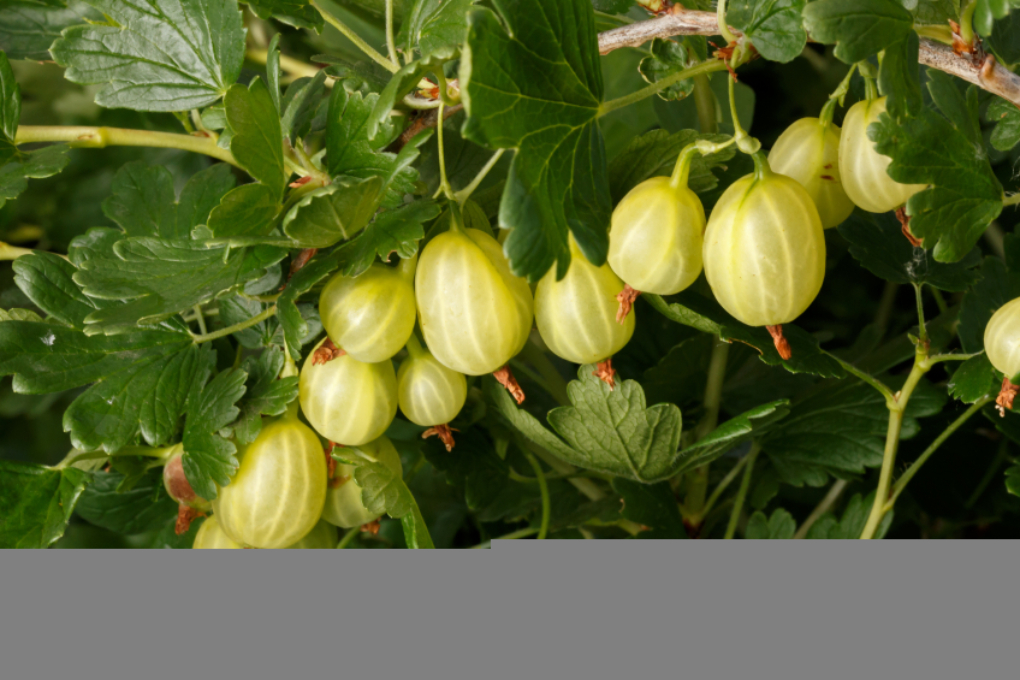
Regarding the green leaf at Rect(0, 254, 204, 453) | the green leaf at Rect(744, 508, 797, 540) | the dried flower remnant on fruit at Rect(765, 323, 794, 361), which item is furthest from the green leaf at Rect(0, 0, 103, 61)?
the green leaf at Rect(744, 508, 797, 540)

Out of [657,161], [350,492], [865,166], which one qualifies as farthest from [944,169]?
[350,492]

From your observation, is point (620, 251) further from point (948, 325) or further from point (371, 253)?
point (948, 325)

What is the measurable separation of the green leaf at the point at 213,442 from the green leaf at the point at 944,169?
0.36 meters

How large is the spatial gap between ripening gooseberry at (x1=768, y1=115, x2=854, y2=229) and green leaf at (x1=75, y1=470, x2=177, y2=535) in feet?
1.54

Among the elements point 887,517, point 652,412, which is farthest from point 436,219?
point 887,517

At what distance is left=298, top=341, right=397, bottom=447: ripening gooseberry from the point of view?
0.43 meters

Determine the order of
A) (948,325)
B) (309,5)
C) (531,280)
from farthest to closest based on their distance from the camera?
(948,325)
(309,5)
(531,280)

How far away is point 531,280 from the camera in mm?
306

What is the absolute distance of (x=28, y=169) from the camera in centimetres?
44

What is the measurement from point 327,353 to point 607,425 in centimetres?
16

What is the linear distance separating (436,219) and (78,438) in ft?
0.78

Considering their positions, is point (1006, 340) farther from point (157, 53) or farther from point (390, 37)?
point (157, 53)

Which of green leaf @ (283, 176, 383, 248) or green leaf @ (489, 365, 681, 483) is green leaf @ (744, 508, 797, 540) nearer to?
green leaf @ (489, 365, 681, 483)

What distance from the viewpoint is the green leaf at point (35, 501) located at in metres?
0.45
